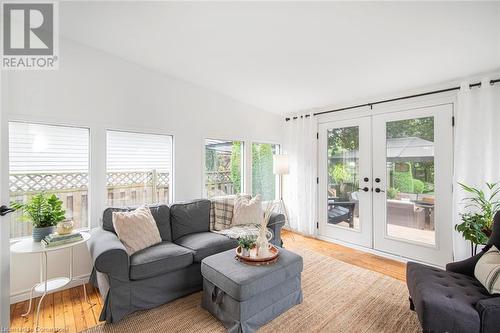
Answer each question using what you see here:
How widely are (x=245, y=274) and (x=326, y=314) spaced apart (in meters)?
0.88

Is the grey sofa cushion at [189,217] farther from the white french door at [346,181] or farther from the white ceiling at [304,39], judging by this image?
the white french door at [346,181]

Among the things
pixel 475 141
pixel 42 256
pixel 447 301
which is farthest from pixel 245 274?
pixel 475 141

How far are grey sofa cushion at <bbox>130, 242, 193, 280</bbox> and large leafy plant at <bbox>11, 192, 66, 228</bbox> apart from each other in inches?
32.6

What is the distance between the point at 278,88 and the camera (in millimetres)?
3551

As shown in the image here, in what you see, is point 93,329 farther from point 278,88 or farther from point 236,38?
point 278,88

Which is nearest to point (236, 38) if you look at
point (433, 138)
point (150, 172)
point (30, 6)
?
point (30, 6)

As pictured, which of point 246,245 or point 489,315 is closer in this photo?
point 489,315

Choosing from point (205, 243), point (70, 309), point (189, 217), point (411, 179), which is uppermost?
point (411, 179)

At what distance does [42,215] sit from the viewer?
84.9 inches

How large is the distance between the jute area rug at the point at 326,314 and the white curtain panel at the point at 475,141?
1263 mm

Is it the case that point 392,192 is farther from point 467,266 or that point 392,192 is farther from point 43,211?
point 43,211

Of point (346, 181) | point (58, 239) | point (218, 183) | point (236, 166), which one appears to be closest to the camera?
point (58, 239)

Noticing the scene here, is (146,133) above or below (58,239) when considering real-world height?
above

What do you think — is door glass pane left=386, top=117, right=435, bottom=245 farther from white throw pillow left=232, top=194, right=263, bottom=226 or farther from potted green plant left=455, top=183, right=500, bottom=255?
white throw pillow left=232, top=194, right=263, bottom=226
